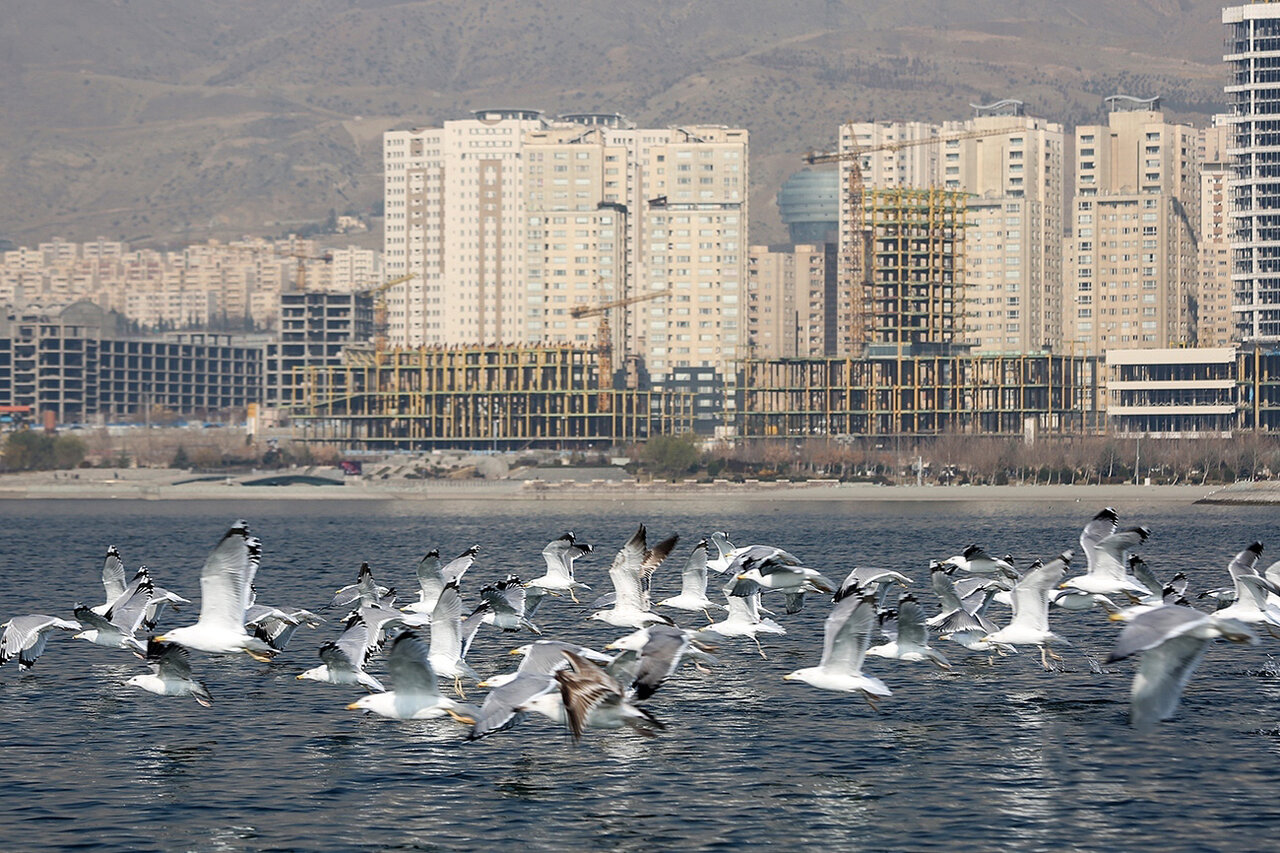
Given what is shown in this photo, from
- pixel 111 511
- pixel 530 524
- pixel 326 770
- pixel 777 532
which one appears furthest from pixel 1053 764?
pixel 111 511

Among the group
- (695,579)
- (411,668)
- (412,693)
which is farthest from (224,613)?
(695,579)

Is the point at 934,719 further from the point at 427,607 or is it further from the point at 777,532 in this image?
the point at 777,532

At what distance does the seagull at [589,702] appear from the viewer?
85.9 ft

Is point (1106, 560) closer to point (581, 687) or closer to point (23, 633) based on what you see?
point (581, 687)

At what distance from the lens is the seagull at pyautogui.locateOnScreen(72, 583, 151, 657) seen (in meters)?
37.1

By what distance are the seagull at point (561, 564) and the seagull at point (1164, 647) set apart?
19.0 meters

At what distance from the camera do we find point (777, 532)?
120500 mm

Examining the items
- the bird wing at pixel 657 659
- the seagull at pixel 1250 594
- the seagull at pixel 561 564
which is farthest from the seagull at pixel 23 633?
the seagull at pixel 1250 594

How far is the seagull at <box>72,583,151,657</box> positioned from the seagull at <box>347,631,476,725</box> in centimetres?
831

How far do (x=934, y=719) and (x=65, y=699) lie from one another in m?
19.4

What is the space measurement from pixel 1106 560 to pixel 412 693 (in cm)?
1564

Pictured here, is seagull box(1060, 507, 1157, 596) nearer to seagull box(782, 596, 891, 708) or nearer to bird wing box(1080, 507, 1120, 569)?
bird wing box(1080, 507, 1120, 569)

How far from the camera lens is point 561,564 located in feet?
140

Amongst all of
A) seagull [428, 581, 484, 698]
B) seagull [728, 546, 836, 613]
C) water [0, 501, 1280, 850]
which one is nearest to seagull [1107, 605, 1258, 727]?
water [0, 501, 1280, 850]
